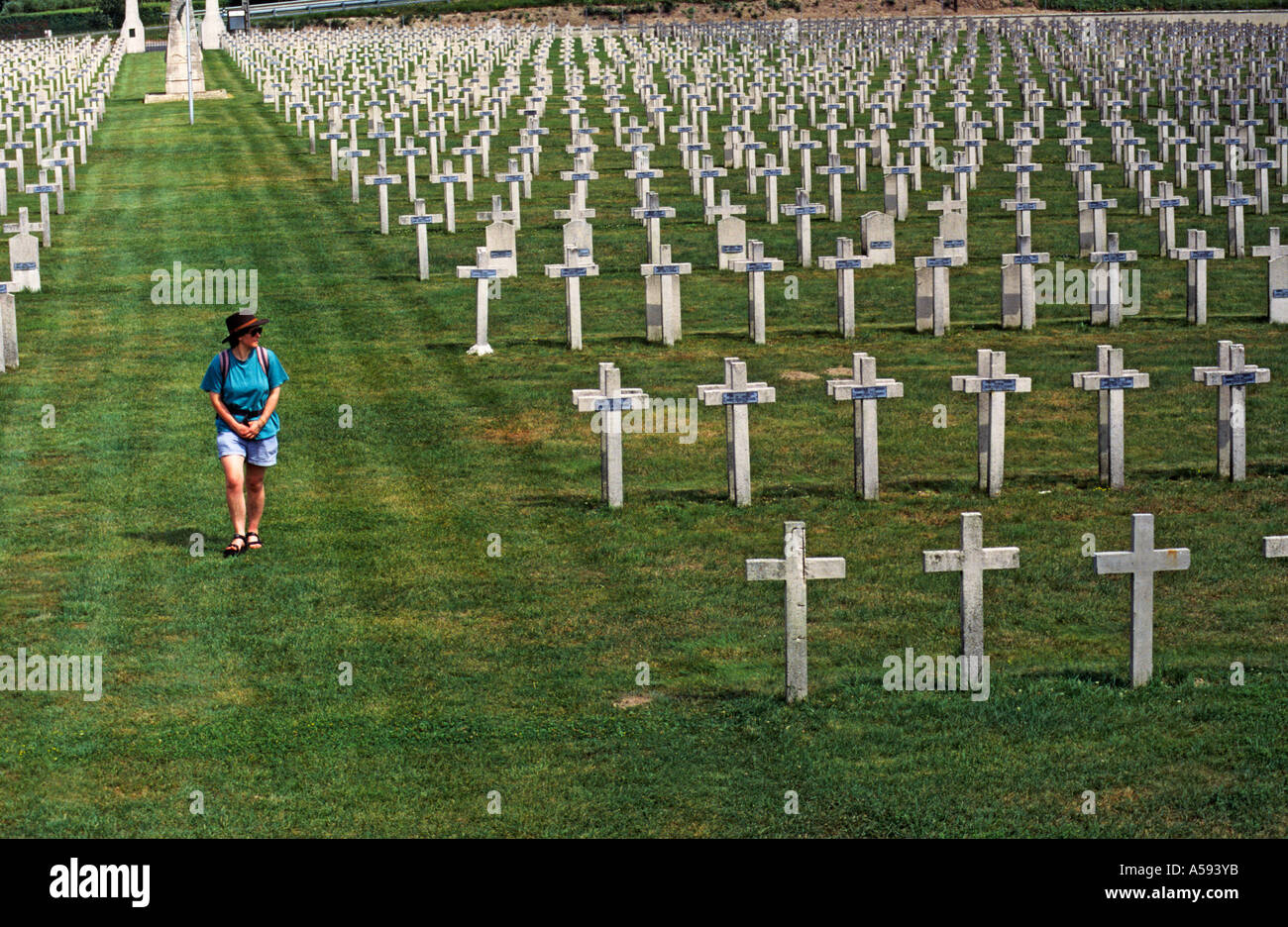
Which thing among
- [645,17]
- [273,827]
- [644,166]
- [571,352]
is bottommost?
[273,827]

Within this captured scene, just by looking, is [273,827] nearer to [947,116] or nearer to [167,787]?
[167,787]

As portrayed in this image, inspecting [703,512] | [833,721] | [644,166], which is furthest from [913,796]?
[644,166]

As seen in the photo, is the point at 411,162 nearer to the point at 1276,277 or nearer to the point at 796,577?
the point at 1276,277

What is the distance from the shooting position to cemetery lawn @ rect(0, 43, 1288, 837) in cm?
955

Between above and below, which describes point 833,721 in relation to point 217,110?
below

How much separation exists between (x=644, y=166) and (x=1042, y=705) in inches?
790

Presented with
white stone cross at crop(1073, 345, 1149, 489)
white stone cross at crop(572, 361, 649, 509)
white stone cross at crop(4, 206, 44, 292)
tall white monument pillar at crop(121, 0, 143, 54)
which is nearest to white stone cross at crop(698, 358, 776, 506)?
white stone cross at crop(572, 361, 649, 509)

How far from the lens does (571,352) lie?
69.3ft

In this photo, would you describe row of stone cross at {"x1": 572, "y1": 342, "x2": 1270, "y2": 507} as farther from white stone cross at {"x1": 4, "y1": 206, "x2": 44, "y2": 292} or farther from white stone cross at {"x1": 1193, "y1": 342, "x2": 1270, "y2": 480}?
white stone cross at {"x1": 4, "y1": 206, "x2": 44, "y2": 292}

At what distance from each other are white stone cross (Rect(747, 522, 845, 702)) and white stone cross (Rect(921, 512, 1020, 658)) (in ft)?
1.96

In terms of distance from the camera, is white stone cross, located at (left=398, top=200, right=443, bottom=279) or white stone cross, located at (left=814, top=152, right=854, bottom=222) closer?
white stone cross, located at (left=398, top=200, right=443, bottom=279)

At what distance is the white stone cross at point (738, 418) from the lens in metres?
14.8
